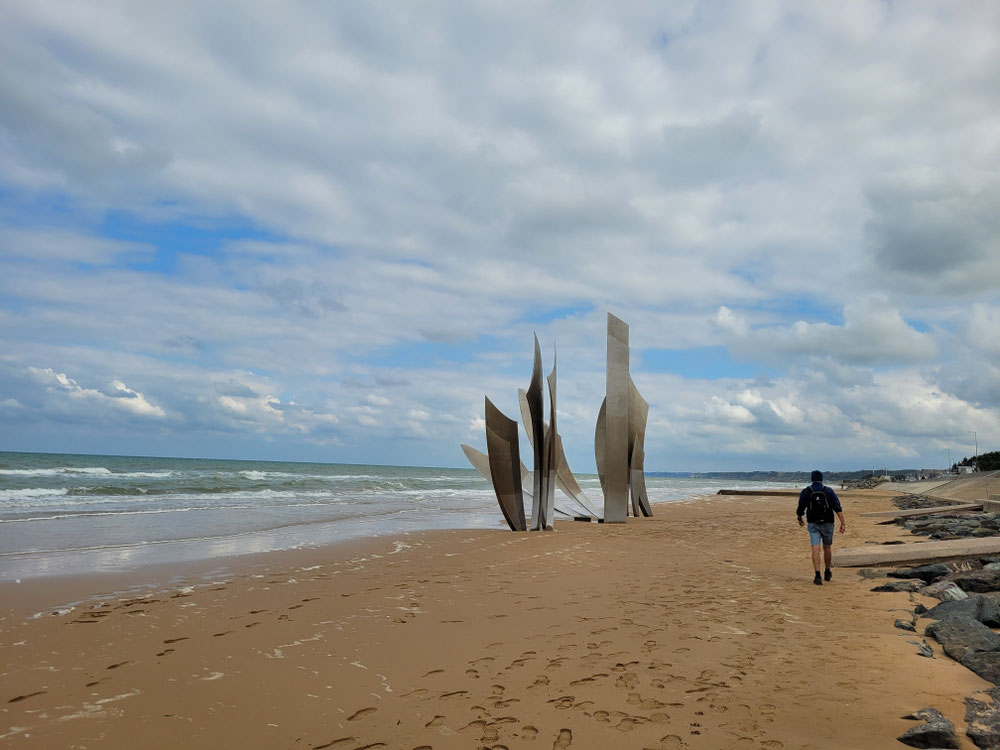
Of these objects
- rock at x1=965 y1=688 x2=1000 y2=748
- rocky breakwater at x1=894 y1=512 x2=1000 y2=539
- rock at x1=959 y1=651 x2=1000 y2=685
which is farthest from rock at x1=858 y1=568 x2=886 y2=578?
rock at x1=965 y1=688 x2=1000 y2=748

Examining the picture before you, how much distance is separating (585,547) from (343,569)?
4093 millimetres

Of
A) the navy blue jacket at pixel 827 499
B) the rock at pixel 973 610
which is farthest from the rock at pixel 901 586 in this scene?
the rock at pixel 973 610

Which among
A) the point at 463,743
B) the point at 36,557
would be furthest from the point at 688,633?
the point at 36,557

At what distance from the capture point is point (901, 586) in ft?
20.9

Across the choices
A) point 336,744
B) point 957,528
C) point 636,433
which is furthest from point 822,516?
point 636,433

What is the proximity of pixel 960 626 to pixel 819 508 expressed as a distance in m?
2.77

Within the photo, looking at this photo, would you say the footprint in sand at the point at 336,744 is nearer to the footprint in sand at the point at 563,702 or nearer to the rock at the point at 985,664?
the footprint in sand at the point at 563,702

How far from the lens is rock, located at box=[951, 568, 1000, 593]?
6.06 m

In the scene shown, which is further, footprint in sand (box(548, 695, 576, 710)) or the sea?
the sea

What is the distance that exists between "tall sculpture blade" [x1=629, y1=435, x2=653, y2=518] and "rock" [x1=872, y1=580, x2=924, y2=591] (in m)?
9.73

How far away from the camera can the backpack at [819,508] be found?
720cm

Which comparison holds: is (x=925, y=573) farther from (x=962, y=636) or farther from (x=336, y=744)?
(x=336, y=744)

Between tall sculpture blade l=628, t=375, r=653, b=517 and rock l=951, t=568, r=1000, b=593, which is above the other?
tall sculpture blade l=628, t=375, r=653, b=517

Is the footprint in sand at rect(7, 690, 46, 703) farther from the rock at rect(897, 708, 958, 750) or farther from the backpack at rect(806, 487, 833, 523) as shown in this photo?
the backpack at rect(806, 487, 833, 523)
